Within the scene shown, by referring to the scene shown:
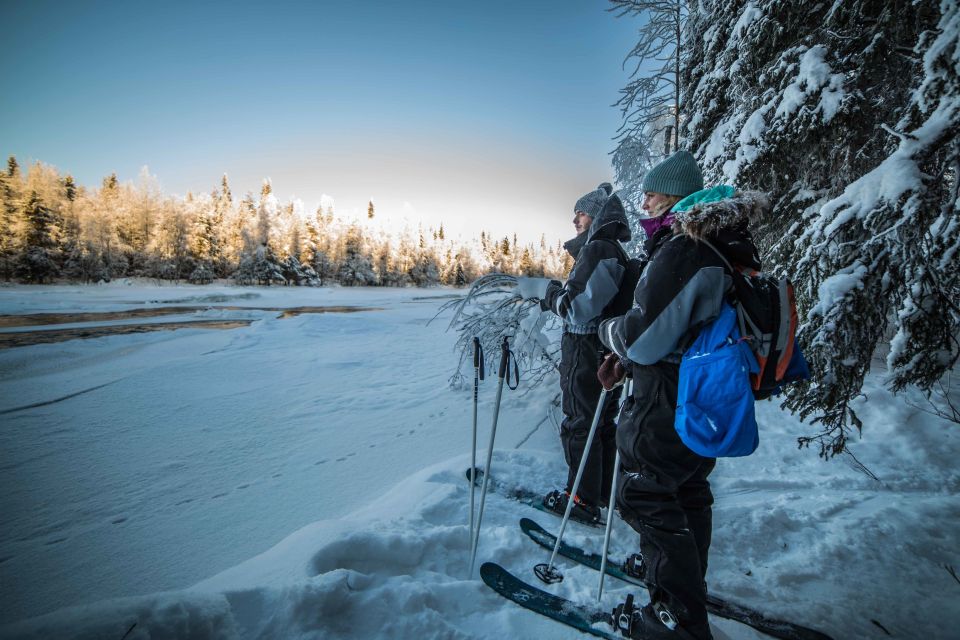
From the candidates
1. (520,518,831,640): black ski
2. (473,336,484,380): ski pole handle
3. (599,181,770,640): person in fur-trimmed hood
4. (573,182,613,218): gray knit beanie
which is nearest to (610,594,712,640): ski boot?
(599,181,770,640): person in fur-trimmed hood

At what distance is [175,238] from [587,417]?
156ft

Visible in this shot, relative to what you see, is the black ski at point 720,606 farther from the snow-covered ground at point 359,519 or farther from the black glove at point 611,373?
the black glove at point 611,373

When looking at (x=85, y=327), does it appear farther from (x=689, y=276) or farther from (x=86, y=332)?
(x=689, y=276)

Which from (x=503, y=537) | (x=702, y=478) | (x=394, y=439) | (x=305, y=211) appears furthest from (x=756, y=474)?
(x=305, y=211)

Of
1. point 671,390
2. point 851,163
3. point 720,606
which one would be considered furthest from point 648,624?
point 851,163

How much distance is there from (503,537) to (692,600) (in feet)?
3.85

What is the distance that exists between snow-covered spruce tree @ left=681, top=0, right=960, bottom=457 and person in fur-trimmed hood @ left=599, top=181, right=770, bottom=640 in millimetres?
1409

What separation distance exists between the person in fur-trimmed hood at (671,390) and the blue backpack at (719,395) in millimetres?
95

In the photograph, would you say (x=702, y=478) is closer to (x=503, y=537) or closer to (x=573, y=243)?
(x=503, y=537)

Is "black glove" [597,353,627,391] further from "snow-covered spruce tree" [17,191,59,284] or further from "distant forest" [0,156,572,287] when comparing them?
"snow-covered spruce tree" [17,191,59,284]

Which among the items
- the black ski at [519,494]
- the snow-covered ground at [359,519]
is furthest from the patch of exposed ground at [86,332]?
the black ski at [519,494]

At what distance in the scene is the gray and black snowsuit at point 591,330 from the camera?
8.59ft

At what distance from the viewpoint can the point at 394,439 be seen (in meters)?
4.59

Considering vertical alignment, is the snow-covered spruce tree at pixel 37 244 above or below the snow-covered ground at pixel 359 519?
above
